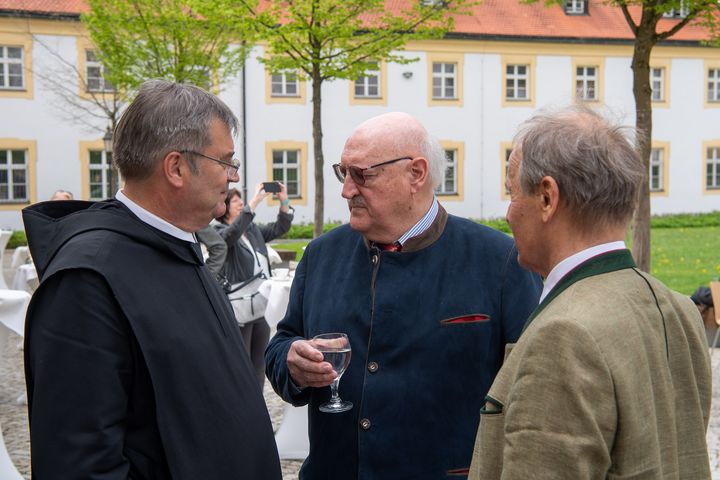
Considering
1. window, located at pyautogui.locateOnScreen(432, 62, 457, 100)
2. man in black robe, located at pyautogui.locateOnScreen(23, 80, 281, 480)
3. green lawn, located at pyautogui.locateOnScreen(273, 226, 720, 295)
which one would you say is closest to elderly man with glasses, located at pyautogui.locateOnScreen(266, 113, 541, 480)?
man in black robe, located at pyautogui.locateOnScreen(23, 80, 281, 480)

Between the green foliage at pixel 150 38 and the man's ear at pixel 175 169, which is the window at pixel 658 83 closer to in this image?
the green foliage at pixel 150 38

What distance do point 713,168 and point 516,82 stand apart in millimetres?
9665

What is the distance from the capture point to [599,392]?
1530mm

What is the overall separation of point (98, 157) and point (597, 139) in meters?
28.9

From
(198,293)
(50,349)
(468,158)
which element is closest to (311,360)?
(198,293)

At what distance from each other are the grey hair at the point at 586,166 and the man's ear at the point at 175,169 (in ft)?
3.00

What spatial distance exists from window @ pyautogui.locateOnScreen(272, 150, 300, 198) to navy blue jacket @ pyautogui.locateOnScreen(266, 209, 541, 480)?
2782 centimetres

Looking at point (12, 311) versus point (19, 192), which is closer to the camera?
point (12, 311)

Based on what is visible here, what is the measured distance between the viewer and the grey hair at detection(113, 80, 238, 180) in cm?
218

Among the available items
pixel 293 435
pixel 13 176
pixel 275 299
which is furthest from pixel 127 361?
pixel 13 176

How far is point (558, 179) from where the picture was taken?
175 centimetres

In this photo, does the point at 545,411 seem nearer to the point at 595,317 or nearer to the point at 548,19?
the point at 595,317

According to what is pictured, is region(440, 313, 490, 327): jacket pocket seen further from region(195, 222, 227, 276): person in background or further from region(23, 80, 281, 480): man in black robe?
region(195, 222, 227, 276): person in background

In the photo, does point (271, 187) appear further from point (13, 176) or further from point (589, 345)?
point (13, 176)
